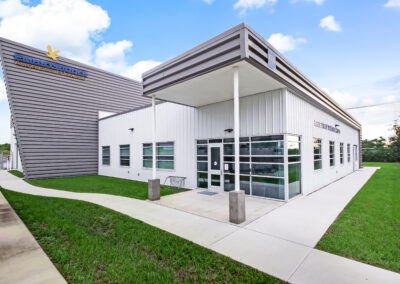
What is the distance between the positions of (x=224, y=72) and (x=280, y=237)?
447cm

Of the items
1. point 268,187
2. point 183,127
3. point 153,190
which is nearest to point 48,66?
point 183,127

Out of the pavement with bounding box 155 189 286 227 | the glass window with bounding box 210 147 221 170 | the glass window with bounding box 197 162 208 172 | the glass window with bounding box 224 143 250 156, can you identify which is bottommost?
the pavement with bounding box 155 189 286 227

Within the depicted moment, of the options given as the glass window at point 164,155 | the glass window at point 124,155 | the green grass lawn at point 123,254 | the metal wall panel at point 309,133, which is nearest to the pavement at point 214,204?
the green grass lawn at point 123,254

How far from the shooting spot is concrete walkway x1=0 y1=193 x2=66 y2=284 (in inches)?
110

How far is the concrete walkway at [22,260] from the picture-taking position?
2.79 metres

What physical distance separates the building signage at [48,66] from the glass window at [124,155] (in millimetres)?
7146

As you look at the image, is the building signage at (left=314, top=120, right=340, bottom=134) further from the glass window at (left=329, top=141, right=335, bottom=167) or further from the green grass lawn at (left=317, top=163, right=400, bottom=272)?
the green grass lawn at (left=317, top=163, right=400, bottom=272)

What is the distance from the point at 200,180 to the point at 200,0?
9079 millimetres

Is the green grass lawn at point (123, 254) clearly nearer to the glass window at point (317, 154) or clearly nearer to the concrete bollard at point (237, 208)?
the concrete bollard at point (237, 208)

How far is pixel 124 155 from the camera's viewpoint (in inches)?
547

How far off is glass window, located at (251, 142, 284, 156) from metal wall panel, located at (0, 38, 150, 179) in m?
14.1

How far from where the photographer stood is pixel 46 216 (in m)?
5.52

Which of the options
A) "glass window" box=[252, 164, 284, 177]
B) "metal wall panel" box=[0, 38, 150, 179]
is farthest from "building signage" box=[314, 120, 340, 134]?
"metal wall panel" box=[0, 38, 150, 179]

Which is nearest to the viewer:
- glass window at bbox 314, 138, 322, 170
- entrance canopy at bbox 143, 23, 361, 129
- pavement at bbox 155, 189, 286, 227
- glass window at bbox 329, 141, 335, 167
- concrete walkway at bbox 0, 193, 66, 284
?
concrete walkway at bbox 0, 193, 66, 284
